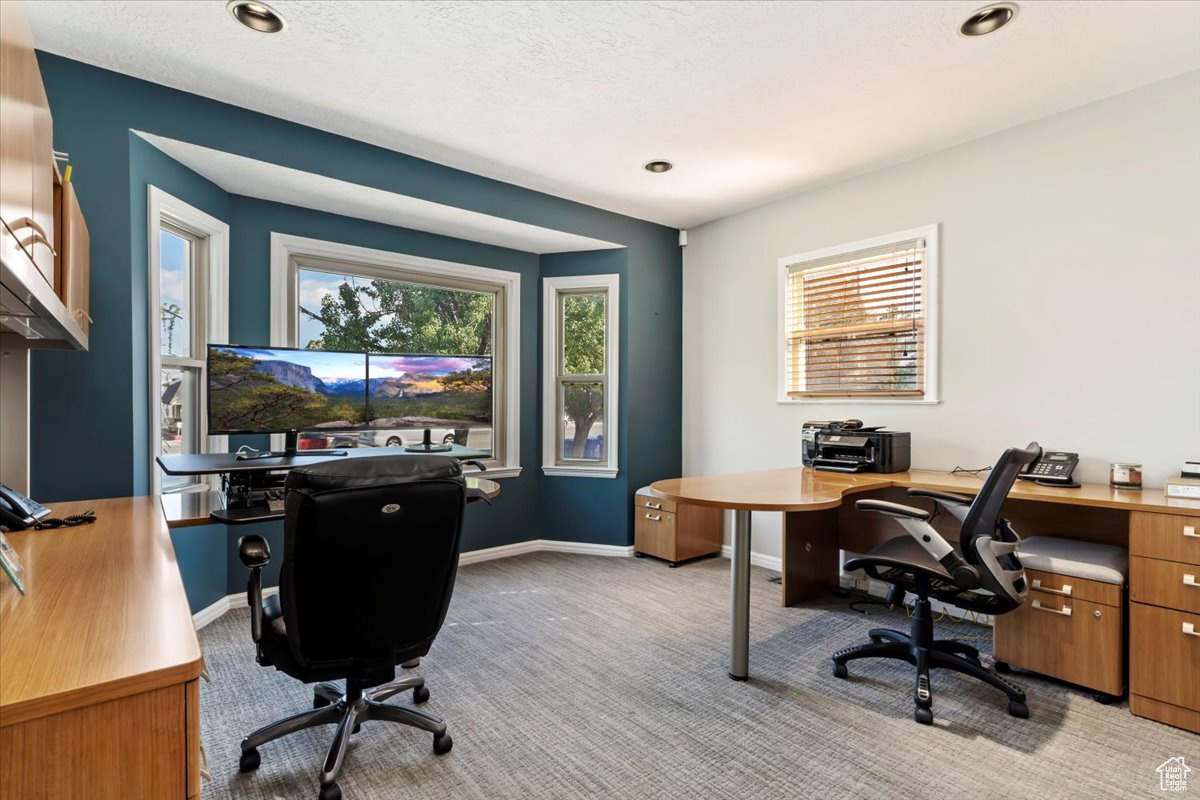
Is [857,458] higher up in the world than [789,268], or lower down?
lower down

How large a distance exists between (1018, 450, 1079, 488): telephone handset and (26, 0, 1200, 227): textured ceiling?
172 centimetres

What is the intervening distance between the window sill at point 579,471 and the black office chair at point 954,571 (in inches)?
91.1

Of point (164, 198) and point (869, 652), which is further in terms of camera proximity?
point (164, 198)

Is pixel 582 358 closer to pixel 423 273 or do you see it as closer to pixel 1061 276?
pixel 423 273

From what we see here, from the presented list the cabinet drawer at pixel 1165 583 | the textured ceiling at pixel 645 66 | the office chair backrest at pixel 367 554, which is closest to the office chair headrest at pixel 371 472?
the office chair backrest at pixel 367 554

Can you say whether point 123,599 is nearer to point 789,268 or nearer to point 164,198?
point 164,198

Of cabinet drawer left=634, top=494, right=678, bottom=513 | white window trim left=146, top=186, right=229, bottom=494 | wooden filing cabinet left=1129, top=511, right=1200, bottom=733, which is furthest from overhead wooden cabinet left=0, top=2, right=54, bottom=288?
cabinet drawer left=634, top=494, right=678, bottom=513

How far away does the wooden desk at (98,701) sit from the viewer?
725 millimetres

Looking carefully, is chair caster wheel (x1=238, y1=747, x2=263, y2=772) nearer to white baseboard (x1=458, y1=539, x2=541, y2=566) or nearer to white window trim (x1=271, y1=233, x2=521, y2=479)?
white window trim (x1=271, y1=233, x2=521, y2=479)

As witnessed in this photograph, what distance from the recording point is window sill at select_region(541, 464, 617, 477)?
455 centimetres

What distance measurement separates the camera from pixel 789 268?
4066 millimetres

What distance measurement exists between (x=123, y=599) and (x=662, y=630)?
95.3 inches

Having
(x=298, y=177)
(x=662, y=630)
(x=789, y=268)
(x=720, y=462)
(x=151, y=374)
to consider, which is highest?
(x=298, y=177)

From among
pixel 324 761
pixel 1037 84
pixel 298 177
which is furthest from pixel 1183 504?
pixel 298 177
